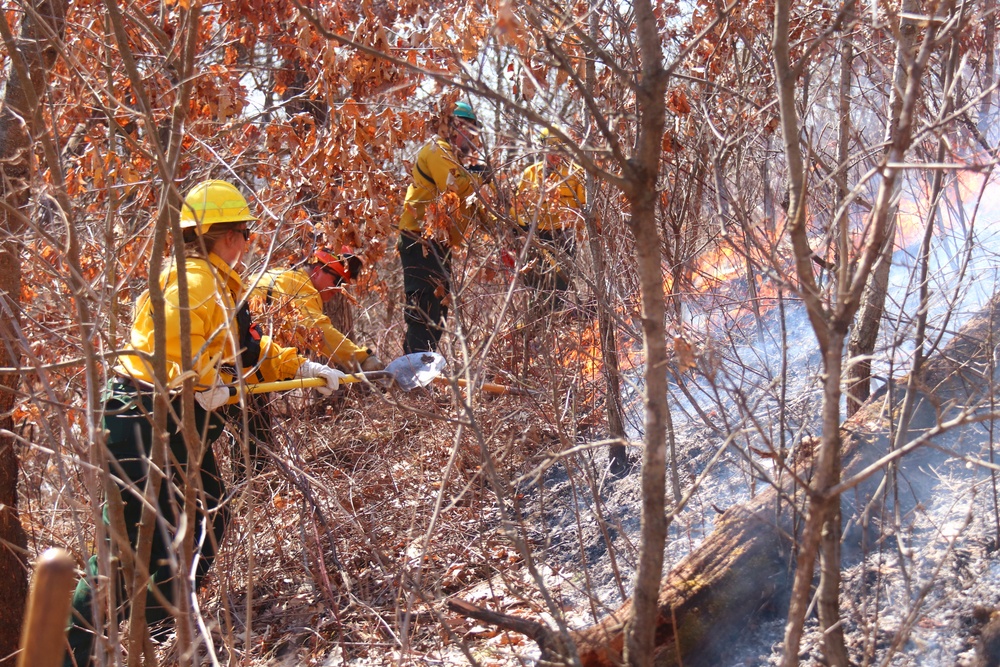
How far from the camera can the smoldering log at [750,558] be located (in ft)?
8.96

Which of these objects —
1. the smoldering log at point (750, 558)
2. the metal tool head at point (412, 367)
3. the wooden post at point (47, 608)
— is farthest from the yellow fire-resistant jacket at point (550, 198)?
the wooden post at point (47, 608)

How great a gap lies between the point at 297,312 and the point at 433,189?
169 cm

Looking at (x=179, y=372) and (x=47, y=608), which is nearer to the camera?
(x=47, y=608)

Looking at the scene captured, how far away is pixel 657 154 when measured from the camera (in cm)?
188


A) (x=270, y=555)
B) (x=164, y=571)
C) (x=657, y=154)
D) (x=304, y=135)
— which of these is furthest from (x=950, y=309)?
(x=304, y=135)

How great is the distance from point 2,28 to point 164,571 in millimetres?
2210

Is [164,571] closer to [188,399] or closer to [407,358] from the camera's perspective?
[188,399]

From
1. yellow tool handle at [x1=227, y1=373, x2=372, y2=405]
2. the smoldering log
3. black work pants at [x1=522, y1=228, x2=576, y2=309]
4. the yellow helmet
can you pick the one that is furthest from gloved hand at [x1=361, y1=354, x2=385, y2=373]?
the smoldering log

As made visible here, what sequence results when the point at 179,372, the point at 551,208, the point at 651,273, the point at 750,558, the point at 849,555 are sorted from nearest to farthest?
the point at 651,273
the point at 750,558
the point at 849,555
the point at 179,372
the point at 551,208

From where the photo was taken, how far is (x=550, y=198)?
4672 millimetres

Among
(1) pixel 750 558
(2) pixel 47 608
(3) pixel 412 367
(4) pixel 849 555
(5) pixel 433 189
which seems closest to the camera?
(2) pixel 47 608

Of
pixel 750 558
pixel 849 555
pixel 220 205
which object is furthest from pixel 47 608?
pixel 220 205

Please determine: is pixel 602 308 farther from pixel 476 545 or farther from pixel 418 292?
pixel 418 292

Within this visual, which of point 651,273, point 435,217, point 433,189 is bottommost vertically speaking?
point 651,273
